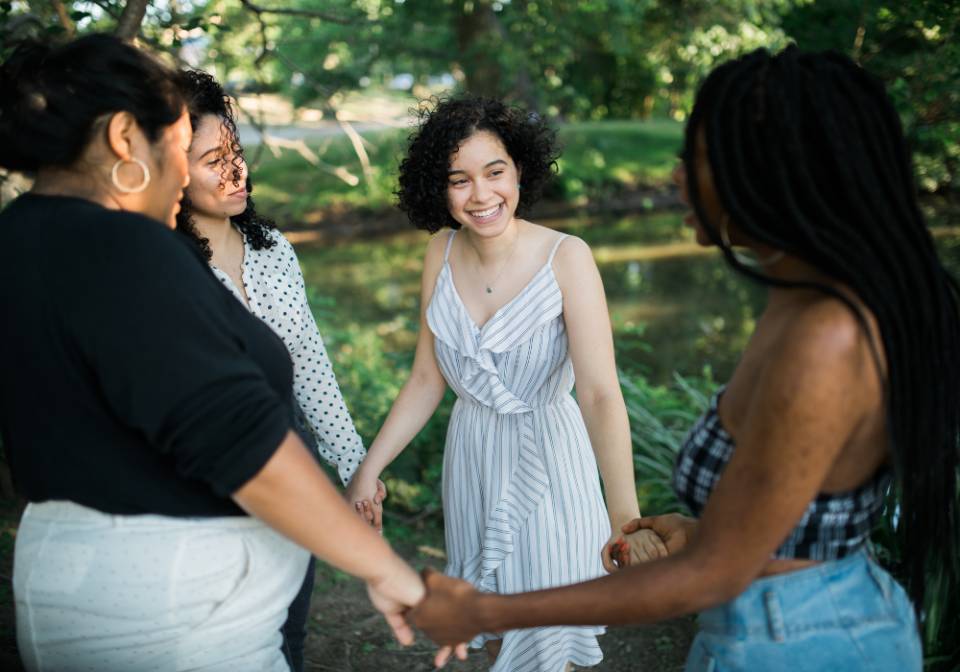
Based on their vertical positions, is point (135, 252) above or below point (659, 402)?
above

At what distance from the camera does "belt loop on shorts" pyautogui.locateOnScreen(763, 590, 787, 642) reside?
156 cm

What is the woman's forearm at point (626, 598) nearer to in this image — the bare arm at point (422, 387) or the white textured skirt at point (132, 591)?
the white textured skirt at point (132, 591)

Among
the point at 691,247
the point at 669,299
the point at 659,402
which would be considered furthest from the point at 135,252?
the point at 691,247

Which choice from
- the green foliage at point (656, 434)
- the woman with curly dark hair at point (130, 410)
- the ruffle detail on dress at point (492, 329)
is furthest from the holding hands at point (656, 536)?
the green foliage at point (656, 434)

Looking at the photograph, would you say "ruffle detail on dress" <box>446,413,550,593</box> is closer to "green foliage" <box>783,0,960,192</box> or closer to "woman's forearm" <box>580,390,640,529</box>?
"woman's forearm" <box>580,390,640,529</box>

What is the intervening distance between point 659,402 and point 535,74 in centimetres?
1032

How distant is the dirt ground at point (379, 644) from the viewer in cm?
371

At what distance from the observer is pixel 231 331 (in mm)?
1557

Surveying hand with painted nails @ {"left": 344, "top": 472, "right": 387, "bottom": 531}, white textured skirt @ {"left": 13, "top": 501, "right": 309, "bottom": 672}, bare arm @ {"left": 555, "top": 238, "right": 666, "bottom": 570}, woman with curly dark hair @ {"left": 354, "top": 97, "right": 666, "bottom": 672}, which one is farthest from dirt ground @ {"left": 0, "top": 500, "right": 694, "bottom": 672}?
white textured skirt @ {"left": 13, "top": 501, "right": 309, "bottom": 672}

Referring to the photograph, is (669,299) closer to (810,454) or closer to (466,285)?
(466,285)

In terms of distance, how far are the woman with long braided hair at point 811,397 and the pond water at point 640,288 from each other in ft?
12.4

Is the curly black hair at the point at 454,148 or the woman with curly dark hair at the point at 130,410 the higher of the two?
the curly black hair at the point at 454,148

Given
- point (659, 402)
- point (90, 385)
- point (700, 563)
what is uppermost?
point (90, 385)

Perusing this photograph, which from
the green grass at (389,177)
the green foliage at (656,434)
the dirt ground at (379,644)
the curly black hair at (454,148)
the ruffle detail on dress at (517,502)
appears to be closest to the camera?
the ruffle detail on dress at (517,502)
